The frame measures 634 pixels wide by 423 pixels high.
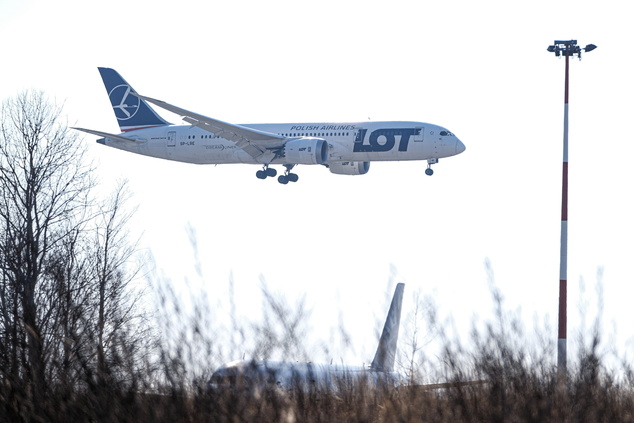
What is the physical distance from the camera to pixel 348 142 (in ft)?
161

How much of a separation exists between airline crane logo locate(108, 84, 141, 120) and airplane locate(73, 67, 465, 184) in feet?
17.1

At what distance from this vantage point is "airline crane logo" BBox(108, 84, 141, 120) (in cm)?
6175

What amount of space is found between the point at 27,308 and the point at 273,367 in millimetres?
4117

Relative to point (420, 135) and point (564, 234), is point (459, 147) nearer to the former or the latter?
point (420, 135)

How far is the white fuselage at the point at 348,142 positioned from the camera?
4809cm

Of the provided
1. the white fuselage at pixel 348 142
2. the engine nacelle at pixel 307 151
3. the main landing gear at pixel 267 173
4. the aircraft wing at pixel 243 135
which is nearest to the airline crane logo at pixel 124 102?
the white fuselage at pixel 348 142

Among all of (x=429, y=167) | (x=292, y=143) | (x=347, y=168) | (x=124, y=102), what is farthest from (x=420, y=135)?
(x=124, y=102)

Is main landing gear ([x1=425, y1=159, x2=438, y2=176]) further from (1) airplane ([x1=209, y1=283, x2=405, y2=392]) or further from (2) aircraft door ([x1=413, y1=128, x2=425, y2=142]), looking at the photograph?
(1) airplane ([x1=209, y1=283, x2=405, y2=392])

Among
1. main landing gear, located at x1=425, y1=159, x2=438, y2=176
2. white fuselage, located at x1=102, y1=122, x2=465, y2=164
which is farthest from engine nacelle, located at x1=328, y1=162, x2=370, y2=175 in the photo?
main landing gear, located at x1=425, y1=159, x2=438, y2=176

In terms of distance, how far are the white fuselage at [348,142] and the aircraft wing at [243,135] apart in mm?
670

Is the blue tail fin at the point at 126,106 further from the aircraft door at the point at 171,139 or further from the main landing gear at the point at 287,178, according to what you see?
the main landing gear at the point at 287,178

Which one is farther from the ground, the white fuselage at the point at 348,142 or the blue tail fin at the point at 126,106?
the blue tail fin at the point at 126,106

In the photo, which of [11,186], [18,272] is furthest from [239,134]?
[18,272]

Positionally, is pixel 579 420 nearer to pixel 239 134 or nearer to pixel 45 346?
pixel 45 346
